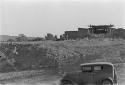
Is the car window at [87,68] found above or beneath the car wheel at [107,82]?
above

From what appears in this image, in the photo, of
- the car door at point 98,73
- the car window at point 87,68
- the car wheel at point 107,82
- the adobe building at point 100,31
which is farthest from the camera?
the adobe building at point 100,31

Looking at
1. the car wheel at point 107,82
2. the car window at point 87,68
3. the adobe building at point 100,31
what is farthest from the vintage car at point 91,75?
the adobe building at point 100,31

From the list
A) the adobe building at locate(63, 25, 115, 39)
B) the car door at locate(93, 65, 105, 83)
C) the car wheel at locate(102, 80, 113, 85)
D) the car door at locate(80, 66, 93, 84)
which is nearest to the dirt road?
the car door at locate(93, 65, 105, 83)

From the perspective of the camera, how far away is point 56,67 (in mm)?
30047

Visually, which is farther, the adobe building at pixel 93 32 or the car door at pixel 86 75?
the adobe building at pixel 93 32

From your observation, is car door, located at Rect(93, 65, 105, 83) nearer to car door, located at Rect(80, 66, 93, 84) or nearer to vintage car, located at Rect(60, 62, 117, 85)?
vintage car, located at Rect(60, 62, 117, 85)

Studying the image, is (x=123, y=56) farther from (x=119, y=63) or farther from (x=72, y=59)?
(x=72, y=59)

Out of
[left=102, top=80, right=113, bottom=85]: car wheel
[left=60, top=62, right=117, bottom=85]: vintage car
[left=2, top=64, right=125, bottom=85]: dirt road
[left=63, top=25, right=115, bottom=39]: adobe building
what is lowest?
[left=2, top=64, right=125, bottom=85]: dirt road

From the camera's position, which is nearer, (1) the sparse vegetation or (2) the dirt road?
(2) the dirt road

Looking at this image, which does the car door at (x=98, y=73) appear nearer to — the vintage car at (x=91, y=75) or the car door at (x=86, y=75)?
the vintage car at (x=91, y=75)

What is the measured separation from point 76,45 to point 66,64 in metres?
9.48

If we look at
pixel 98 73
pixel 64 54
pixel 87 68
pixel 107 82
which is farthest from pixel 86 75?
pixel 64 54

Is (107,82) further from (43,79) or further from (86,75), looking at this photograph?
(43,79)

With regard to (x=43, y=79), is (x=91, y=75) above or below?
above
